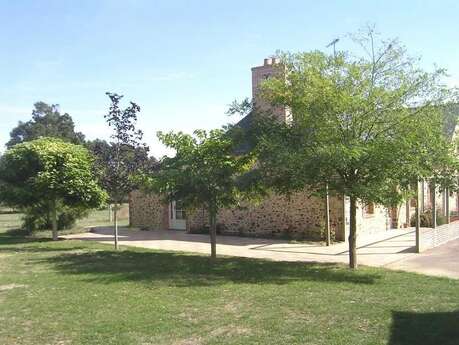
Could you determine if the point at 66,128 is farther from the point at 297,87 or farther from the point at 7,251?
the point at 297,87

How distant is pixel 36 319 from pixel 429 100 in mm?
8717

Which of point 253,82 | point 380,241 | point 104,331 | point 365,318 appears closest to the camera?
point 104,331

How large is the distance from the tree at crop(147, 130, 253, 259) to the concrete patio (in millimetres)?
2524

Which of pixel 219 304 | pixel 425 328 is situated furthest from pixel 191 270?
pixel 425 328

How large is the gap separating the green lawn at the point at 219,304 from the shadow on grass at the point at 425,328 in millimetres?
14

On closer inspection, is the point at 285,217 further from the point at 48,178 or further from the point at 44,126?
the point at 44,126

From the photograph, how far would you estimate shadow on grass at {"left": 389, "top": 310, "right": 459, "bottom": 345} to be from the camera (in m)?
6.45

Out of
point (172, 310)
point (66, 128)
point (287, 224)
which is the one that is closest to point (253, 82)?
point (287, 224)

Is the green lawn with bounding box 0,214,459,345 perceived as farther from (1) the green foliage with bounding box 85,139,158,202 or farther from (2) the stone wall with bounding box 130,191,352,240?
(2) the stone wall with bounding box 130,191,352,240

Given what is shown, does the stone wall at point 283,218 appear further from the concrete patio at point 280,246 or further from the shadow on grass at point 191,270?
the shadow on grass at point 191,270

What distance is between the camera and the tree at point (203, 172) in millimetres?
12820

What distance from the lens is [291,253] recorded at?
50.0ft

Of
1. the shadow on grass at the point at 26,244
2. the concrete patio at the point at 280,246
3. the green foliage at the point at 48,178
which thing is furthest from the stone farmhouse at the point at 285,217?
the shadow on grass at the point at 26,244

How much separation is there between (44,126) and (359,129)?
75.5 meters
